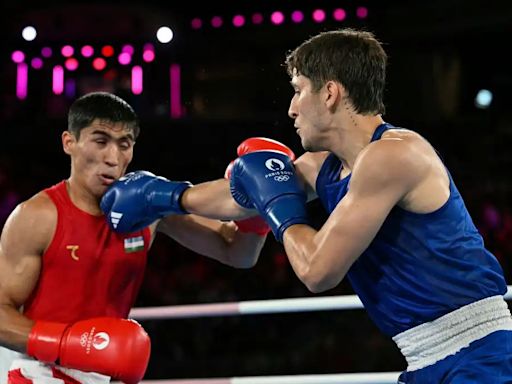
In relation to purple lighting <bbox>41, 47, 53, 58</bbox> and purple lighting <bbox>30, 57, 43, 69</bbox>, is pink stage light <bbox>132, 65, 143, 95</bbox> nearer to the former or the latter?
purple lighting <bbox>41, 47, 53, 58</bbox>

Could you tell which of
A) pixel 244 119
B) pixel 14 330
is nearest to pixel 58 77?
pixel 244 119

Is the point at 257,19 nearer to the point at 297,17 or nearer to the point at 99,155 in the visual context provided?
the point at 297,17

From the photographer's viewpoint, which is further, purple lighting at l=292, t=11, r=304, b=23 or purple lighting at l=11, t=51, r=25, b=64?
purple lighting at l=11, t=51, r=25, b=64

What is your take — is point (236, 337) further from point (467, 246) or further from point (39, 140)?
point (467, 246)

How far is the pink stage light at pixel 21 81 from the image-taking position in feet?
24.8

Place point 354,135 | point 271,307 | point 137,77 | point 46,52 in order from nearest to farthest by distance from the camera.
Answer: point 354,135 → point 271,307 → point 137,77 → point 46,52

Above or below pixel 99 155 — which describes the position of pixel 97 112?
above

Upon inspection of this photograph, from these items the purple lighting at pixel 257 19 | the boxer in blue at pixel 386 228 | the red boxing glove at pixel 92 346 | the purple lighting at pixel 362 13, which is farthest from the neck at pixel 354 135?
the purple lighting at pixel 257 19

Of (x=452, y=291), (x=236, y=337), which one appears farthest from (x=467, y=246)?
(x=236, y=337)

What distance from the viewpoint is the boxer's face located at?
2678mm

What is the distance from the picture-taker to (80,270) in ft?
8.52

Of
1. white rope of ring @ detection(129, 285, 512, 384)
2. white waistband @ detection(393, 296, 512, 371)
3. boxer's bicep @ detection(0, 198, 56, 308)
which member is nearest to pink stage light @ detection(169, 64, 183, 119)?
white rope of ring @ detection(129, 285, 512, 384)

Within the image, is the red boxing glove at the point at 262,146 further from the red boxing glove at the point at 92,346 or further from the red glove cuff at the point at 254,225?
the red boxing glove at the point at 92,346

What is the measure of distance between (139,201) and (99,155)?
10.1 inches
